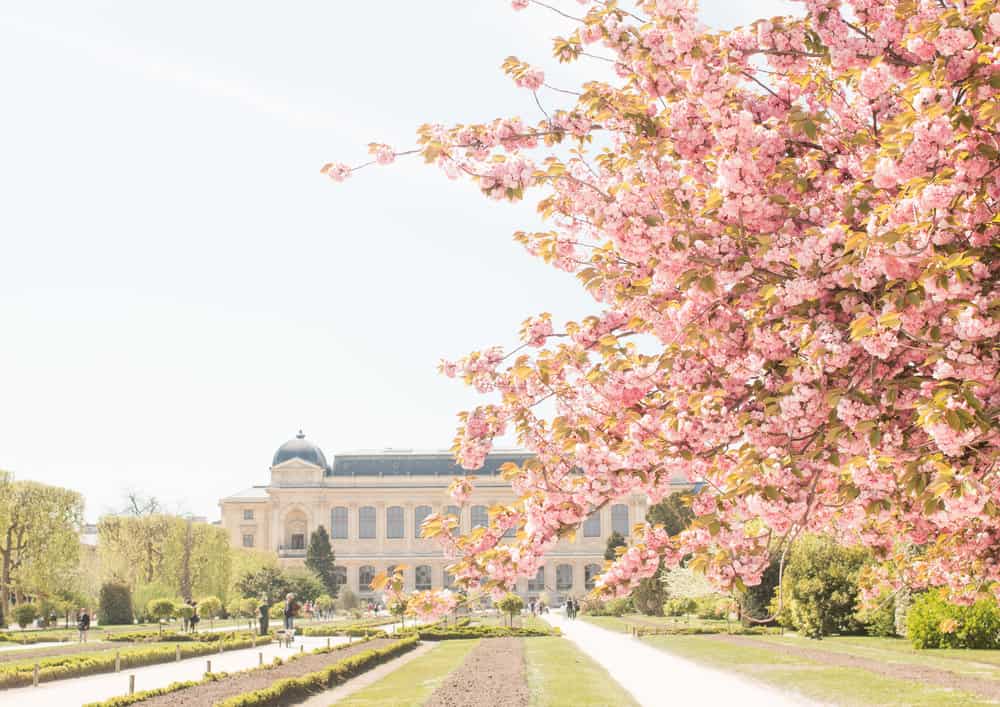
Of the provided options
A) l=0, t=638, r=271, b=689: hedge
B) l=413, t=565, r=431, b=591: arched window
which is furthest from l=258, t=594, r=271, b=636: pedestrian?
l=413, t=565, r=431, b=591: arched window

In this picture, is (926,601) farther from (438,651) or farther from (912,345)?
(912,345)

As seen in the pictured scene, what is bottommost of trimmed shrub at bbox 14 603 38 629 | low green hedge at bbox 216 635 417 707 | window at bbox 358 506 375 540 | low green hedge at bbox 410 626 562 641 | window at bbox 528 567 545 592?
window at bbox 528 567 545 592

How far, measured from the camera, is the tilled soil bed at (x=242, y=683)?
16766mm

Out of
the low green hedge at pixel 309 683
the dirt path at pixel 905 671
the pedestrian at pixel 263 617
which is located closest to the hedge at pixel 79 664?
the low green hedge at pixel 309 683

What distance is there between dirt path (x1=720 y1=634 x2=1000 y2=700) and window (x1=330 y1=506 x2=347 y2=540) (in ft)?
271

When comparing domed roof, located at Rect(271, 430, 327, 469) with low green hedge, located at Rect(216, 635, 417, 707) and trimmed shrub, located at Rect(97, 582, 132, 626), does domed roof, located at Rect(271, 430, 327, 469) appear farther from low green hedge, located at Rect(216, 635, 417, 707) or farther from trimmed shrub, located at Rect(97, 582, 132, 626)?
low green hedge, located at Rect(216, 635, 417, 707)

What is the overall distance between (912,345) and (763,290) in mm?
845

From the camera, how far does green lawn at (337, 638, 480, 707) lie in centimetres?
1755

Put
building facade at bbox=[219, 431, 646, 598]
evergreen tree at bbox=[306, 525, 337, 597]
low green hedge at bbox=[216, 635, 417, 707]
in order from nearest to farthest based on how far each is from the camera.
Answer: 1. low green hedge at bbox=[216, 635, 417, 707]
2. evergreen tree at bbox=[306, 525, 337, 597]
3. building facade at bbox=[219, 431, 646, 598]

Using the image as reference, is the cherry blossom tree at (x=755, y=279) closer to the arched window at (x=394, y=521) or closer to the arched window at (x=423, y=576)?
the arched window at (x=423, y=576)

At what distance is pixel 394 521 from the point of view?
106 meters

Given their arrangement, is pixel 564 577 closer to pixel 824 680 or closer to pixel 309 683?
pixel 309 683

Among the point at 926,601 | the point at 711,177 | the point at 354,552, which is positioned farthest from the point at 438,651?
the point at 354,552

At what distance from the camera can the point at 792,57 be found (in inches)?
259
